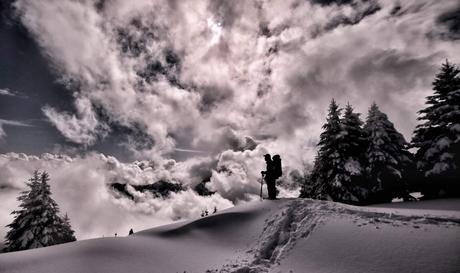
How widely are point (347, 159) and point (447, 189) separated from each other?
7.14 m

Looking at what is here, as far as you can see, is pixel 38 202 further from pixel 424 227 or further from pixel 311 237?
pixel 424 227

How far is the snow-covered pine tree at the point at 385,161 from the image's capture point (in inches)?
896

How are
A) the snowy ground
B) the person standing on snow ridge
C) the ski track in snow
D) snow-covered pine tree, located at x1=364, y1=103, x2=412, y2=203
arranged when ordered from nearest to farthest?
the snowy ground → the ski track in snow → the person standing on snow ridge → snow-covered pine tree, located at x1=364, y1=103, x2=412, y2=203

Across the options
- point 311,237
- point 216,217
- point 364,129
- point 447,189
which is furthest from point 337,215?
point 364,129

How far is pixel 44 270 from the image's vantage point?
884 centimetres

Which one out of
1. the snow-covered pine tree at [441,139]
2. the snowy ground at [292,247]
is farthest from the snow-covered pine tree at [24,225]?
the snow-covered pine tree at [441,139]

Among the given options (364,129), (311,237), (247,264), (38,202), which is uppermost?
(364,129)

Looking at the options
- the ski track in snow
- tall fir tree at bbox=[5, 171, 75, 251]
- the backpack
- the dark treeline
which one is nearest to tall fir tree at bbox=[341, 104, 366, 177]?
the dark treeline

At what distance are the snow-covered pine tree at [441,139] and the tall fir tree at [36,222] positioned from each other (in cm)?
3430

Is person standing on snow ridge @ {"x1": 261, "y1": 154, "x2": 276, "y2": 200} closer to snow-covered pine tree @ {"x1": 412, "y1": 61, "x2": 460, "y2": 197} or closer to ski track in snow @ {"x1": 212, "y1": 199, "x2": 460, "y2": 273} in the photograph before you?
ski track in snow @ {"x1": 212, "y1": 199, "x2": 460, "y2": 273}

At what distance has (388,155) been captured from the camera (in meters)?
23.2

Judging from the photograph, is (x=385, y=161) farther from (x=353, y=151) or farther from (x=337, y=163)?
(x=337, y=163)

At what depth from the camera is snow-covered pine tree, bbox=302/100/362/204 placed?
23.3 m

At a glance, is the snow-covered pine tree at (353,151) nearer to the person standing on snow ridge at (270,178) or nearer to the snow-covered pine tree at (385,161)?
the snow-covered pine tree at (385,161)
